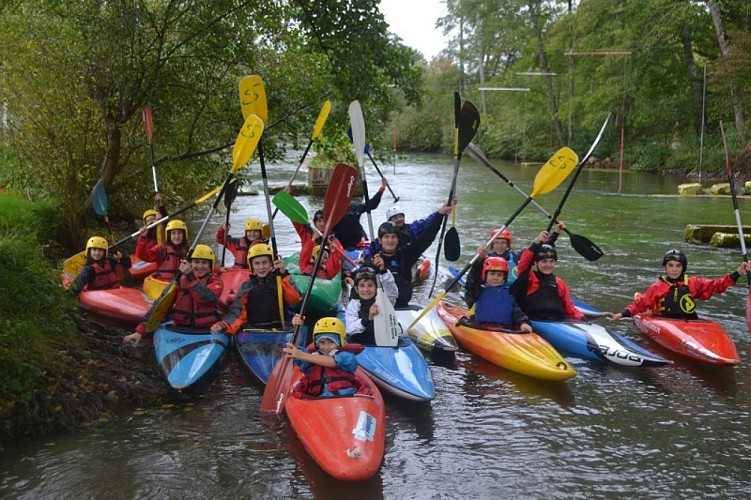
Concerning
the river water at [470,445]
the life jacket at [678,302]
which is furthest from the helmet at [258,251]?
the life jacket at [678,302]

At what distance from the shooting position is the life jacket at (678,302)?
6.55m

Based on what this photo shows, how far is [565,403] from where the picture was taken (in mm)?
5547

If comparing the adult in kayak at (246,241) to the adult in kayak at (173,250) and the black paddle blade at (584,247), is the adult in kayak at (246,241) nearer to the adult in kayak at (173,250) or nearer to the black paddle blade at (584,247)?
the adult in kayak at (173,250)

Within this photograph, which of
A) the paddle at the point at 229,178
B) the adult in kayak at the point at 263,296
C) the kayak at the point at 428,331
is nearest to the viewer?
the paddle at the point at 229,178

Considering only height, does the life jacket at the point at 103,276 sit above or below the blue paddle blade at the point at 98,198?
below

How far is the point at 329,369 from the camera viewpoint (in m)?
4.73

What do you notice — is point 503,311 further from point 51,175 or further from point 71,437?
point 51,175

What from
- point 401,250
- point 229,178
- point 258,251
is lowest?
point 401,250

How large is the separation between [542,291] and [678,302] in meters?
1.24

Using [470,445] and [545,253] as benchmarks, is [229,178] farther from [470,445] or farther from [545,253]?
[470,445]

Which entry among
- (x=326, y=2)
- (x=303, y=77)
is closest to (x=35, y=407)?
(x=326, y=2)

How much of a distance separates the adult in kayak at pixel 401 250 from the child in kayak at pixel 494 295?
660mm

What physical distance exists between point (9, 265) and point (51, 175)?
459 cm

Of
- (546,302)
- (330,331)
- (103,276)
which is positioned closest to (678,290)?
(546,302)
